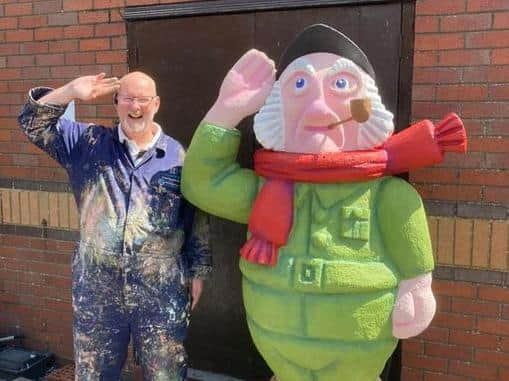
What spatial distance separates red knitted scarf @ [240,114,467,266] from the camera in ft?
7.29

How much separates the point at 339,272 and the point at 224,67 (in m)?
1.58

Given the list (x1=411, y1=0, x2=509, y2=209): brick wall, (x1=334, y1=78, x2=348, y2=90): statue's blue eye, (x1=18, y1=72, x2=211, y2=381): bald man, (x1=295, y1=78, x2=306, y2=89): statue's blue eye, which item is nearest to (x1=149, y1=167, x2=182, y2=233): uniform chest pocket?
(x1=18, y1=72, x2=211, y2=381): bald man

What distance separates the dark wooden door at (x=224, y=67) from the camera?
3.02 metres

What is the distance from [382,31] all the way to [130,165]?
55.7 inches

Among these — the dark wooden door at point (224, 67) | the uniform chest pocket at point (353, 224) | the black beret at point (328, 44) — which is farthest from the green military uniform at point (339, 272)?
the dark wooden door at point (224, 67)

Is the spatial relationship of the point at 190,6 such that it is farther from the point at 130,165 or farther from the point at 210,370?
the point at 210,370

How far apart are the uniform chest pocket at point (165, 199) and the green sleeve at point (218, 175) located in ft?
0.49

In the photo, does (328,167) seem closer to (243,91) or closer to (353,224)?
(353,224)

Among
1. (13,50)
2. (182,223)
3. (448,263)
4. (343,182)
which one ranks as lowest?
(448,263)

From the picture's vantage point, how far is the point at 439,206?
299 cm

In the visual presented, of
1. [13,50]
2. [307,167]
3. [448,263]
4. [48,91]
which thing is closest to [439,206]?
[448,263]

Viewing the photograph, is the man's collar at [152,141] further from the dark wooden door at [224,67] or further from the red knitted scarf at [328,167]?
the dark wooden door at [224,67]

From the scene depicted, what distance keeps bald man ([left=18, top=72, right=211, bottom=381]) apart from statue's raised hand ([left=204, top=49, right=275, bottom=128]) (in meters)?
0.39

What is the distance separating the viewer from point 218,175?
244 cm
